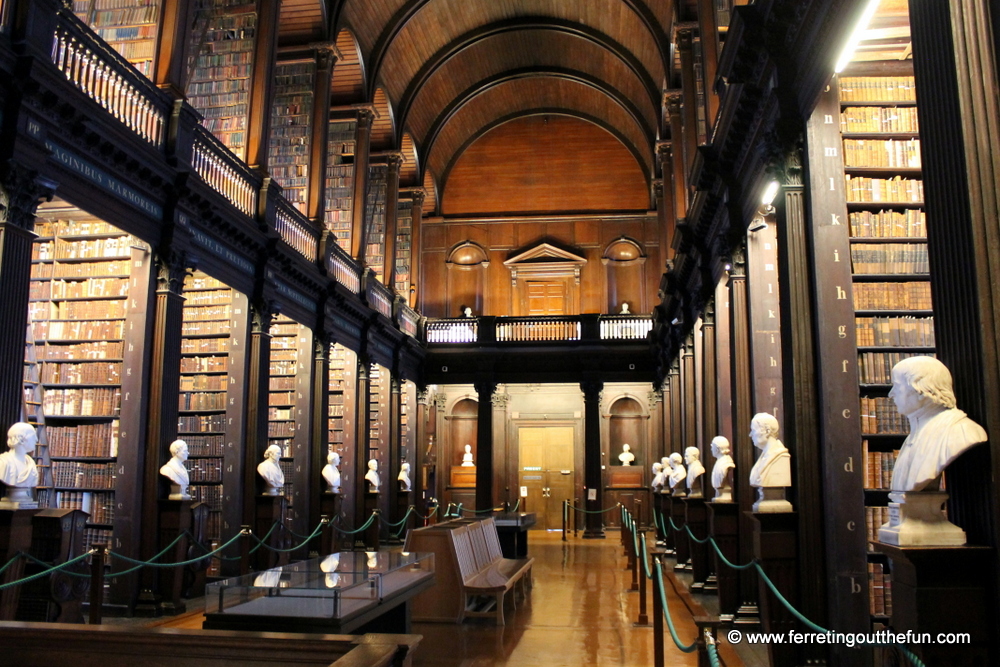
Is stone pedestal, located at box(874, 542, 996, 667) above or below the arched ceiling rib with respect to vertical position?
below

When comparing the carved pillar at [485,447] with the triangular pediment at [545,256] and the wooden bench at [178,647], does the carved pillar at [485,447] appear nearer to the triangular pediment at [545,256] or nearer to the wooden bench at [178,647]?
the triangular pediment at [545,256]

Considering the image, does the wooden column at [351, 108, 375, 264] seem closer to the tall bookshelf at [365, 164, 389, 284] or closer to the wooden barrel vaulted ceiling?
the wooden barrel vaulted ceiling

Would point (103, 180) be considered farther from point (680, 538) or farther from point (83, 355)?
point (680, 538)

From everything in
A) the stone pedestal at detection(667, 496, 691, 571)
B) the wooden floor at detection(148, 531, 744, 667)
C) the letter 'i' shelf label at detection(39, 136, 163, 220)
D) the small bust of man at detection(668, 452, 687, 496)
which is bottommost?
the wooden floor at detection(148, 531, 744, 667)

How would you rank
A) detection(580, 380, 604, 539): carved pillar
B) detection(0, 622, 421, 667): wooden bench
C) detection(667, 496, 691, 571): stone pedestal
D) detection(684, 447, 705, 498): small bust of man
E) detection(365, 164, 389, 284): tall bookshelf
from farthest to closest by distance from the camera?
detection(580, 380, 604, 539): carved pillar, detection(365, 164, 389, 284): tall bookshelf, detection(667, 496, 691, 571): stone pedestal, detection(684, 447, 705, 498): small bust of man, detection(0, 622, 421, 667): wooden bench

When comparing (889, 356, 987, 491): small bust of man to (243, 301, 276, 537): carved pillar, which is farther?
(243, 301, 276, 537): carved pillar

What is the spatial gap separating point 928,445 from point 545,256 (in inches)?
637

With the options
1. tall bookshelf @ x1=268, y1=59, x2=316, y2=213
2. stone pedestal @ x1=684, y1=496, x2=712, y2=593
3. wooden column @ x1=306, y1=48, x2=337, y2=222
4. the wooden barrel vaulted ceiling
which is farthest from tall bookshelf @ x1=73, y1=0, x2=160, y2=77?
stone pedestal @ x1=684, y1=496, x2=712, y2=593

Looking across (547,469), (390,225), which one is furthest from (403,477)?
(547,469)

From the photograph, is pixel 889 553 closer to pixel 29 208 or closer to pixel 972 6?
pixel 972 6

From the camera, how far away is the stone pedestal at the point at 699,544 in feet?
25.1

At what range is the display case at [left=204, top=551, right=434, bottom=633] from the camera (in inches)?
139

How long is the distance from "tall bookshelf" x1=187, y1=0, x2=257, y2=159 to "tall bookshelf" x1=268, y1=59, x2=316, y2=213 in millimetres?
1617

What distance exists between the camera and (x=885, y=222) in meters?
4.78
